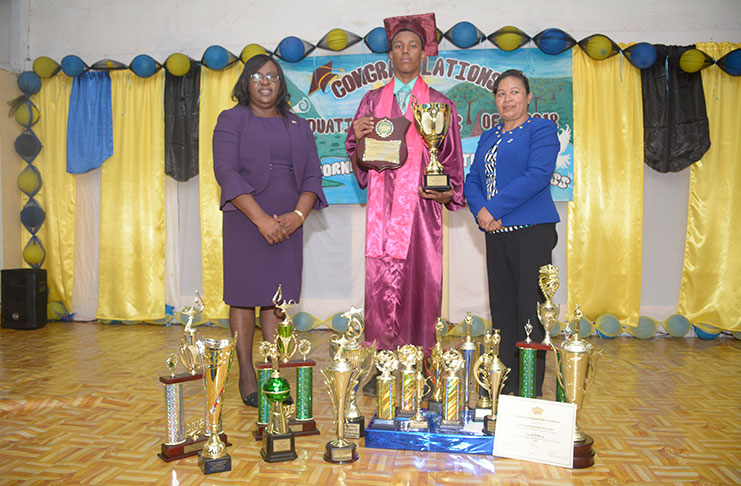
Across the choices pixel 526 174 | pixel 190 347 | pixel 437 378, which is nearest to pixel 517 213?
pixel 526 174

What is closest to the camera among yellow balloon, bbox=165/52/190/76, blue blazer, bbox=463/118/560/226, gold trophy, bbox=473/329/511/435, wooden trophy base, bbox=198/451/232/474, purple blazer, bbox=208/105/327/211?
wooden trophy base, bbox=198/451/232/474

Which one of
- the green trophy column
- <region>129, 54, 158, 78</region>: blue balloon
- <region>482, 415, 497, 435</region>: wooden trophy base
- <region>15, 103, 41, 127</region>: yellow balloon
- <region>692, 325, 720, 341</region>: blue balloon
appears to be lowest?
<region>692, 325, 720, 341</region>: blue balloon

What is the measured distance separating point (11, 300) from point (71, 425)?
296 centimetres

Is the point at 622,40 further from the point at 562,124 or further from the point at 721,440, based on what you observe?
the point at 721,440

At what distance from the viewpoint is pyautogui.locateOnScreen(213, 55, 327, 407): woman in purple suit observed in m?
2.57

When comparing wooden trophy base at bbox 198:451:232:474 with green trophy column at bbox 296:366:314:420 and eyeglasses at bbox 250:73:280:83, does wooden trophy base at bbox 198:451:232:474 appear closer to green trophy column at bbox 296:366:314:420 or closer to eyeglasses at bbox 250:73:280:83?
green trophy column at bbox 296:366:314:420

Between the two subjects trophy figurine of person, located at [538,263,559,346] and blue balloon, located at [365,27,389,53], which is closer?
trophy figurine of person, located at [538,263,559,346]

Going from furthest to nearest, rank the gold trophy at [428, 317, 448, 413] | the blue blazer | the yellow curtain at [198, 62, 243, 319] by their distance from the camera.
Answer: the yellow curtain at [198, 62, 243, 319] < the blue blazer < the gold trophy at [428, 317, 448, 413]

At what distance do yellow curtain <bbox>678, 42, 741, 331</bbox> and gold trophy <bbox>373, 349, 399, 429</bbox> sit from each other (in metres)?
3.35

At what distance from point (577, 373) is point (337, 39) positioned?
342 cm

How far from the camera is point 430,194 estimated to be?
2.68 metres

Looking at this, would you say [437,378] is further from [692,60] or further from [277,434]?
[692,60]

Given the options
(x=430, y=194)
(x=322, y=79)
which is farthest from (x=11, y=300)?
(x=430, y=194)

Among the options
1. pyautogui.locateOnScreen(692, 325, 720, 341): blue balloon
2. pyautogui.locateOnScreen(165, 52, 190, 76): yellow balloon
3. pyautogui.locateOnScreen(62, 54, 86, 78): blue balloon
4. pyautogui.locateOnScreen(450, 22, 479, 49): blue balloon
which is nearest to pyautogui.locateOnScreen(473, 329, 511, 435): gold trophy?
pyautogui.locateOnScreen(450, 22, 479, 49): blue balloon
